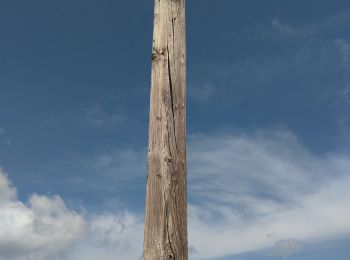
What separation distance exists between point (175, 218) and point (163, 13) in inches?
76.8

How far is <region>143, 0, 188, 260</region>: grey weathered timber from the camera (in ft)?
10.8

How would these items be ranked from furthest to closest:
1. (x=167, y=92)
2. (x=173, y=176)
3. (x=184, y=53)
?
(x=184, y=53), (x=167, y=92), (x=173, y=176)

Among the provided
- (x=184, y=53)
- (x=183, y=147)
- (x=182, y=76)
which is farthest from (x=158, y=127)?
(x=184, y=53)

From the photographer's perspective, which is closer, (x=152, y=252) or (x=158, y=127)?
(x=152, y=252)

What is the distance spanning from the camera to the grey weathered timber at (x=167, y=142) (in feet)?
10.8

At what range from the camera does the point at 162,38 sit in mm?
3922

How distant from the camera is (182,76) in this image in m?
3.85

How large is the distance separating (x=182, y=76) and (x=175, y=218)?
132 cm

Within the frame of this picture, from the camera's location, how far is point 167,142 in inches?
140

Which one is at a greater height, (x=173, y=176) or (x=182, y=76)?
(x=182, y=76)

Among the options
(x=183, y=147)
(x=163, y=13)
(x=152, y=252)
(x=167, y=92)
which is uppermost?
(x=163, y=13)

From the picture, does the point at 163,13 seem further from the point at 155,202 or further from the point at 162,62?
the point at 155,202

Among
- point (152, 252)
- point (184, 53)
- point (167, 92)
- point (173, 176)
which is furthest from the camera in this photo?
point (184, 53)

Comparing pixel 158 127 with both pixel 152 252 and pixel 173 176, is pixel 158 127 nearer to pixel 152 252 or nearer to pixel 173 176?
pixel 173 176
